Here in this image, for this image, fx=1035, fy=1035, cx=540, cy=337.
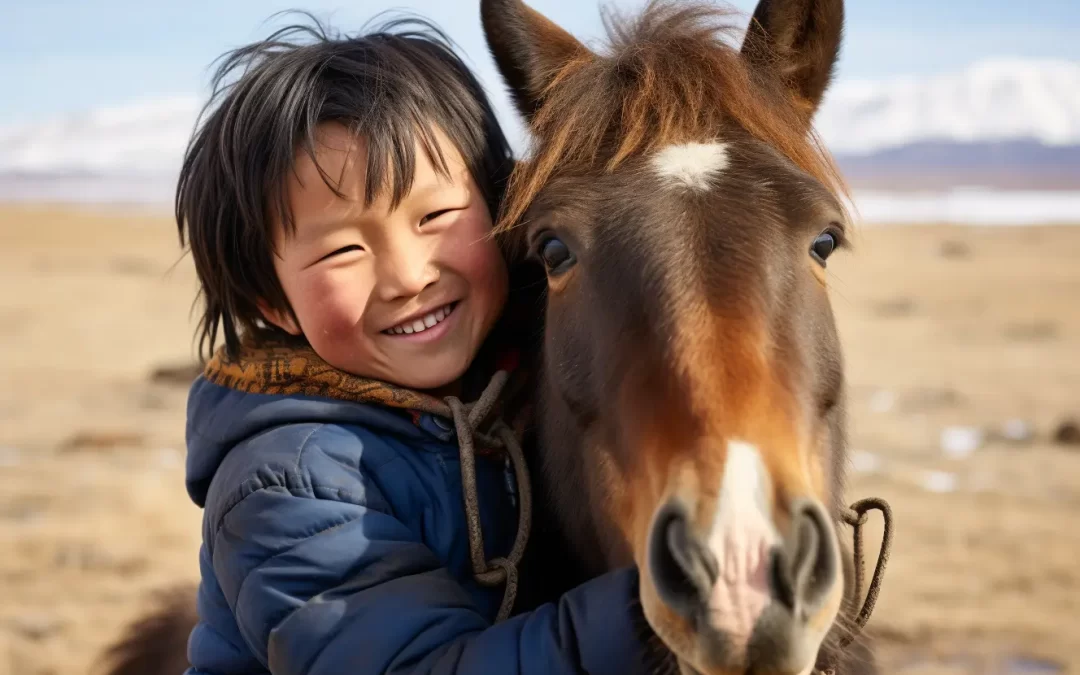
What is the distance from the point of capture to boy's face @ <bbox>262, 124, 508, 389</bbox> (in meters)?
2.07

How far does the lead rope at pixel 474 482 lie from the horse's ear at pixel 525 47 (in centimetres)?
65

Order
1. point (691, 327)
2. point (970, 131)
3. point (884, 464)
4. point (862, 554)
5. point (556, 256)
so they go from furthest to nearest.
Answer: point (970, 131) < point (884, 464) < point (862, 554) < point (556, 256) < point (691, 327)

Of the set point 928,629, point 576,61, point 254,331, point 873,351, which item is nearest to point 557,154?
point 576,61

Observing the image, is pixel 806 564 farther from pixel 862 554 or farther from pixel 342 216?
pixel 342 216

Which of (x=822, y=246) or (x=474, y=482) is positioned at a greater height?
(x=822, y=246)

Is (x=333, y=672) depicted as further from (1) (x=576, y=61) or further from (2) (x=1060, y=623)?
(2) (x=1060, y=623)

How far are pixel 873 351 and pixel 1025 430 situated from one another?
4.28 m

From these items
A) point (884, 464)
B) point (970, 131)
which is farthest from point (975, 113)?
point (884, 464)

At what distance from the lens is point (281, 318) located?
2303 millimetres

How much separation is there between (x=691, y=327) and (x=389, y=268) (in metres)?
0.70

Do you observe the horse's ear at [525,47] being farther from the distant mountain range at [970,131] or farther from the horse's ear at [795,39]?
the distant mountain range at [970,131]

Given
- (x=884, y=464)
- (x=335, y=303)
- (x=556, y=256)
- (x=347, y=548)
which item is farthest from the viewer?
(x=884, y=464)

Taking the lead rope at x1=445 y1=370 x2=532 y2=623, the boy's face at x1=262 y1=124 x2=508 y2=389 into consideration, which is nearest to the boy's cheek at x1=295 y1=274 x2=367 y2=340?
the boy's face at x1=262 y1=124 x2=508 y2=389

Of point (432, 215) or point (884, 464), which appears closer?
point (432, 215)
